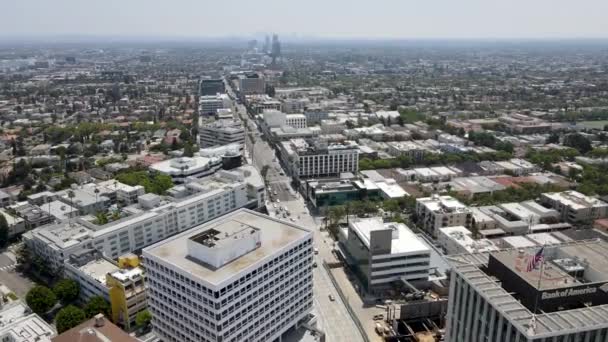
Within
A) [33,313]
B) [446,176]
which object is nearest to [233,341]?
[33,313]

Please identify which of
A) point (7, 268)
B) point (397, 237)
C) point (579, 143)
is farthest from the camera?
point (579, 143)

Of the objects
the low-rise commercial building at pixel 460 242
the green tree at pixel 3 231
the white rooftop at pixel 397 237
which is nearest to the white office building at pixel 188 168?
the green tree at pixel 3 231

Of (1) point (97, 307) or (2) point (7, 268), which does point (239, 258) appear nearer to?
(1) point (97, 307)

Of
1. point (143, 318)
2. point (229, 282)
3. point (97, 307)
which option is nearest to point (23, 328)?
point (97, 307)

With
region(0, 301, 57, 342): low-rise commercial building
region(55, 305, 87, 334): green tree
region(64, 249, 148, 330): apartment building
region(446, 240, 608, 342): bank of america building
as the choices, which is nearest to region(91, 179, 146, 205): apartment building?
region(64, 249, 148, 330): apartment building

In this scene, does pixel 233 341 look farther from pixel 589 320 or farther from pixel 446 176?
pixel 446 176
